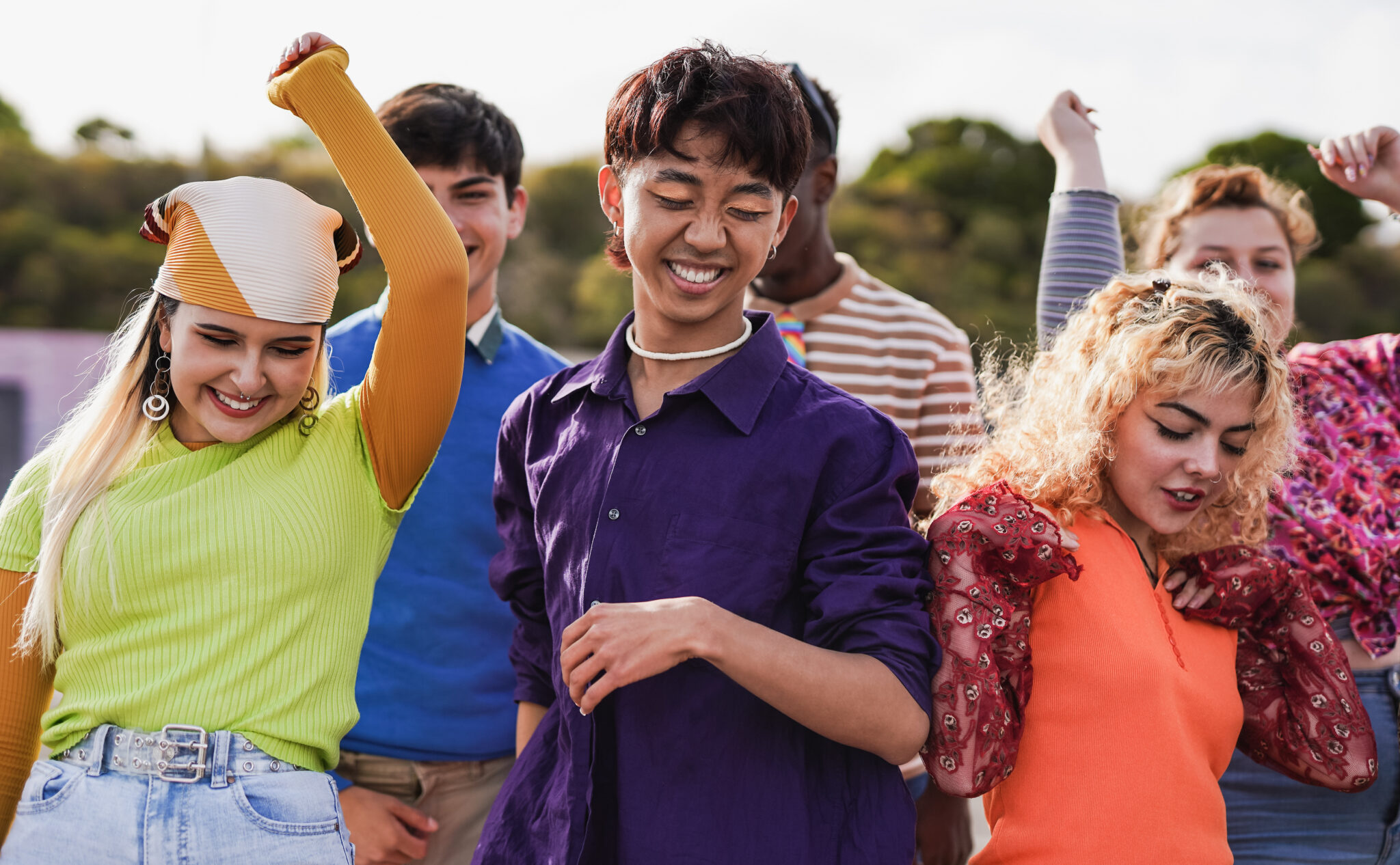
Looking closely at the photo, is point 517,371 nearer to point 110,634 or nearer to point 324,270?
point 324,270

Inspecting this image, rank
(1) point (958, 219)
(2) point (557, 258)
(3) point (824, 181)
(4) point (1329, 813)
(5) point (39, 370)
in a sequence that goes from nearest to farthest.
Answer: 1. (4) point (1329, 813)
2. (3) point (824, 181)
3. (5) point (39, 370)
4. (2) point (557, 258)
5. (1) point (958, 219)

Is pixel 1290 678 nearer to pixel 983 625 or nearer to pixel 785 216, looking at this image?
pixel 983 625

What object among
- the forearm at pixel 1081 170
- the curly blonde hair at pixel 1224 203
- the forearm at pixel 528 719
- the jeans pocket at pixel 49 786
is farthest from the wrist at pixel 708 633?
the curly blonde hair at pixel 1224 203

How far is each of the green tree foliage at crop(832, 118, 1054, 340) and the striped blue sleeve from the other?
11.0 m

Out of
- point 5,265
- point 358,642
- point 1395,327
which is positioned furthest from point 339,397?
point 1395,327

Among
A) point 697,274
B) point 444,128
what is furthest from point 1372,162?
point 444,128

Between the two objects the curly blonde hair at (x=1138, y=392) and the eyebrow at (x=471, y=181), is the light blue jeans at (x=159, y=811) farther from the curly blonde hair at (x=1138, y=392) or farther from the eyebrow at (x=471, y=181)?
the eyebrow at (x=471, y=181)

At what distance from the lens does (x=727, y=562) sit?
62.4 inches

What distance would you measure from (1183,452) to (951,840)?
98 cm

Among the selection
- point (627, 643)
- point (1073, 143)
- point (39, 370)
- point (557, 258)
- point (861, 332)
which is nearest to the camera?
point (627, 643)

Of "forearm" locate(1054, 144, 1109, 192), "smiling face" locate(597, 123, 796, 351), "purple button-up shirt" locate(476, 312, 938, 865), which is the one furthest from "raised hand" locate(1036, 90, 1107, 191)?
"purple button-up shirt" locate(476, 312, 938, 865)

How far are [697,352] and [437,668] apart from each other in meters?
0.95

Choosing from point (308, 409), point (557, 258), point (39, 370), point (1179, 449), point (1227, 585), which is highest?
point (308, 409)

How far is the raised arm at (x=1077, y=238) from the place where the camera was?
2465 mm
